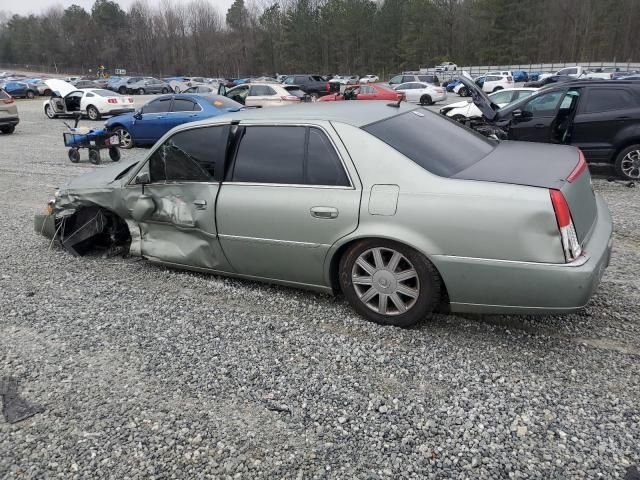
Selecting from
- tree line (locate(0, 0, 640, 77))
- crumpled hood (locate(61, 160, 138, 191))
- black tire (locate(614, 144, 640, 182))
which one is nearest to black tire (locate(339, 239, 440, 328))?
crumpled hood (locate(61, 160, 138, 191))

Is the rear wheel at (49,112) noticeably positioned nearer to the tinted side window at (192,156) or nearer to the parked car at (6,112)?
the parked car at (6,112)

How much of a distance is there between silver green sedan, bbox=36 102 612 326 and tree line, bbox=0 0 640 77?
2919 inches

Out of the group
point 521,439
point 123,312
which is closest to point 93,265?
point 123,312

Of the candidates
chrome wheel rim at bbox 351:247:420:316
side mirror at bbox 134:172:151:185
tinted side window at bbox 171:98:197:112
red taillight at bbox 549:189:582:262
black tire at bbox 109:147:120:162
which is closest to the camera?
red taillight at bbox 549:189:582:262

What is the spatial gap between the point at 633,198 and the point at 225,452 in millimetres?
7059

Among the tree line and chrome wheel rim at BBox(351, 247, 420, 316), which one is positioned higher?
the tree line

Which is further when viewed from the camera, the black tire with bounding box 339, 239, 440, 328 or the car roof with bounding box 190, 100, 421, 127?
the car roof with bounding box 190, 100, 421, 127

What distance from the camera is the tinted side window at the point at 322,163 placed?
3.57 metres

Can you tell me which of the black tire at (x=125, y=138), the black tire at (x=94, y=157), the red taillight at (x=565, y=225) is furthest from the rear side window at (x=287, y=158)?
the black tire at (x=125, y=138)

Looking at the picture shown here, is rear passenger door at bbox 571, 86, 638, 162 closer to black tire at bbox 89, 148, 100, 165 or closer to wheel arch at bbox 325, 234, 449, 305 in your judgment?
wheel arch at bbox 325, 234, 449, 305

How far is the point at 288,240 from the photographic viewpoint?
3758 mm

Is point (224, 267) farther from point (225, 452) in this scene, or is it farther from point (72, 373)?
point (225, 452)

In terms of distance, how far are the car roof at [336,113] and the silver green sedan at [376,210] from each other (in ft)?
0.06

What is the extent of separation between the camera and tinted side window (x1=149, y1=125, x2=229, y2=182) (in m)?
4.17
